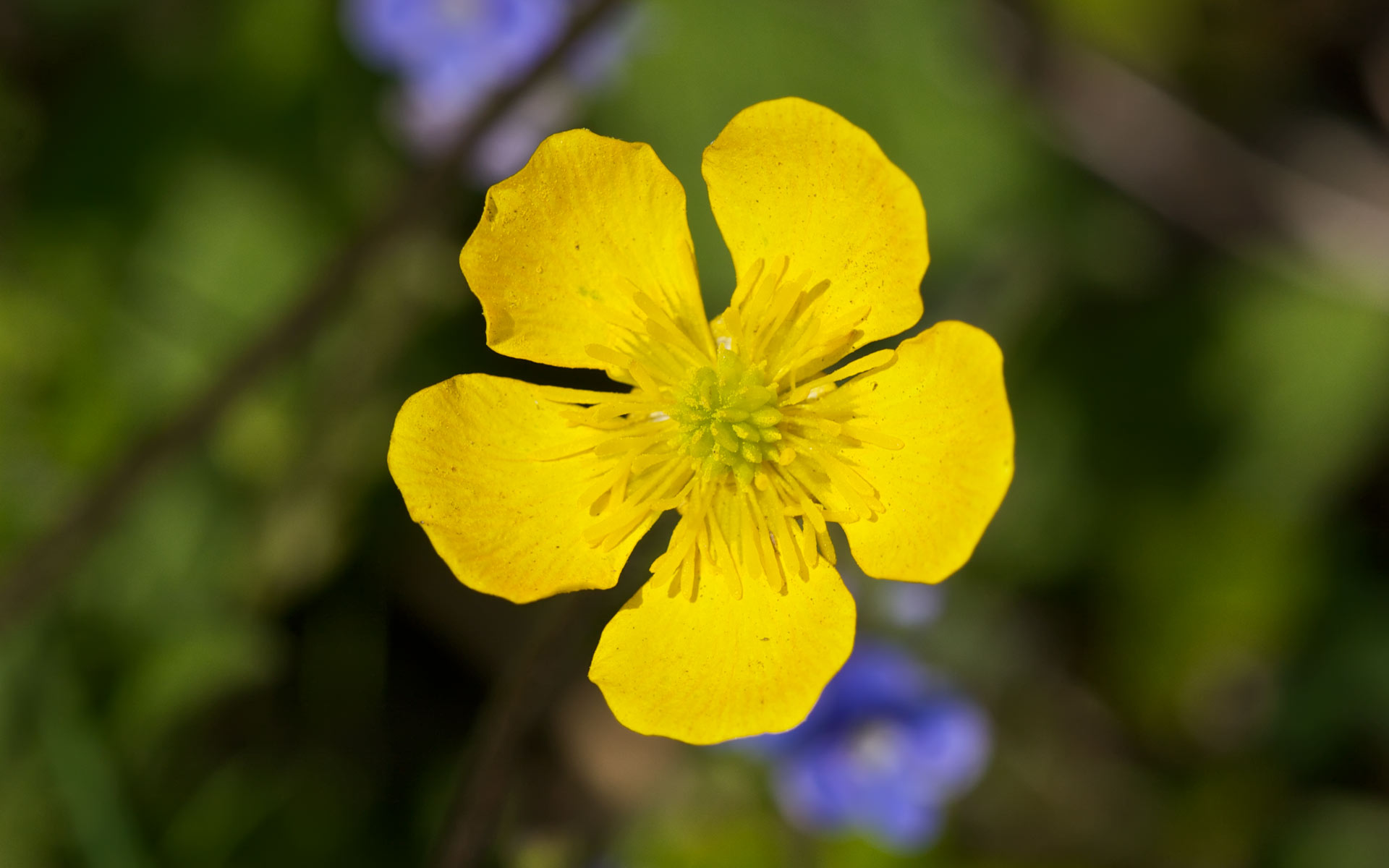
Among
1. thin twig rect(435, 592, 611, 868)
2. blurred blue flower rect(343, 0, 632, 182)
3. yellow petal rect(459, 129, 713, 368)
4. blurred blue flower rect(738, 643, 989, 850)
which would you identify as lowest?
blurred blue flower rect(738, 643, 989, 850)

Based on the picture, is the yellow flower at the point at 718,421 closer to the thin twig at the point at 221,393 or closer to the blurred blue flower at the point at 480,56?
the thin twig at the point at 221,393

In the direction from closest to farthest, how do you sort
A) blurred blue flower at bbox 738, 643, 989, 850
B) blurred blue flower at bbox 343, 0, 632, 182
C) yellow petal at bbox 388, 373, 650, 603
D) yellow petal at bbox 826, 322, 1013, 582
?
1. yellow petal at bbox 826, 322, 1013, 582
2. yellow petal at bbox 388, 373, 650, 603
3. blurred blue flower at bbox 738, 643, 989, 850
4. blurred blue flower at bbox 343, 0, 632, 182

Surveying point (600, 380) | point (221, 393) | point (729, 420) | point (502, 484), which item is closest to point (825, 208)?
point (729, 420)

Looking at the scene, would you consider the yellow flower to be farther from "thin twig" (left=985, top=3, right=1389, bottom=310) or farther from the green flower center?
"thin twig" (left=985, top=3, right=1389, bottom=310)

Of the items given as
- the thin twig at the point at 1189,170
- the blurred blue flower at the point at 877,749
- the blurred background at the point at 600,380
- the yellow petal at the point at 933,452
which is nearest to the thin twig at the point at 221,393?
the blurred background at the point at 600,380

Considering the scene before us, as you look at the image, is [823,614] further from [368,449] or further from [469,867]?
[368,449]

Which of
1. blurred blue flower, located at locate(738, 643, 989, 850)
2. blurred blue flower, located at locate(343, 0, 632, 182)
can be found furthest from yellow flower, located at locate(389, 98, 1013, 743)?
blurred blue flower, located at locate(343, 0, 632, 182)

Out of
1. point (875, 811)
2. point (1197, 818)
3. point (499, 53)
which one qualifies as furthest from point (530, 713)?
point (1197, 818)
